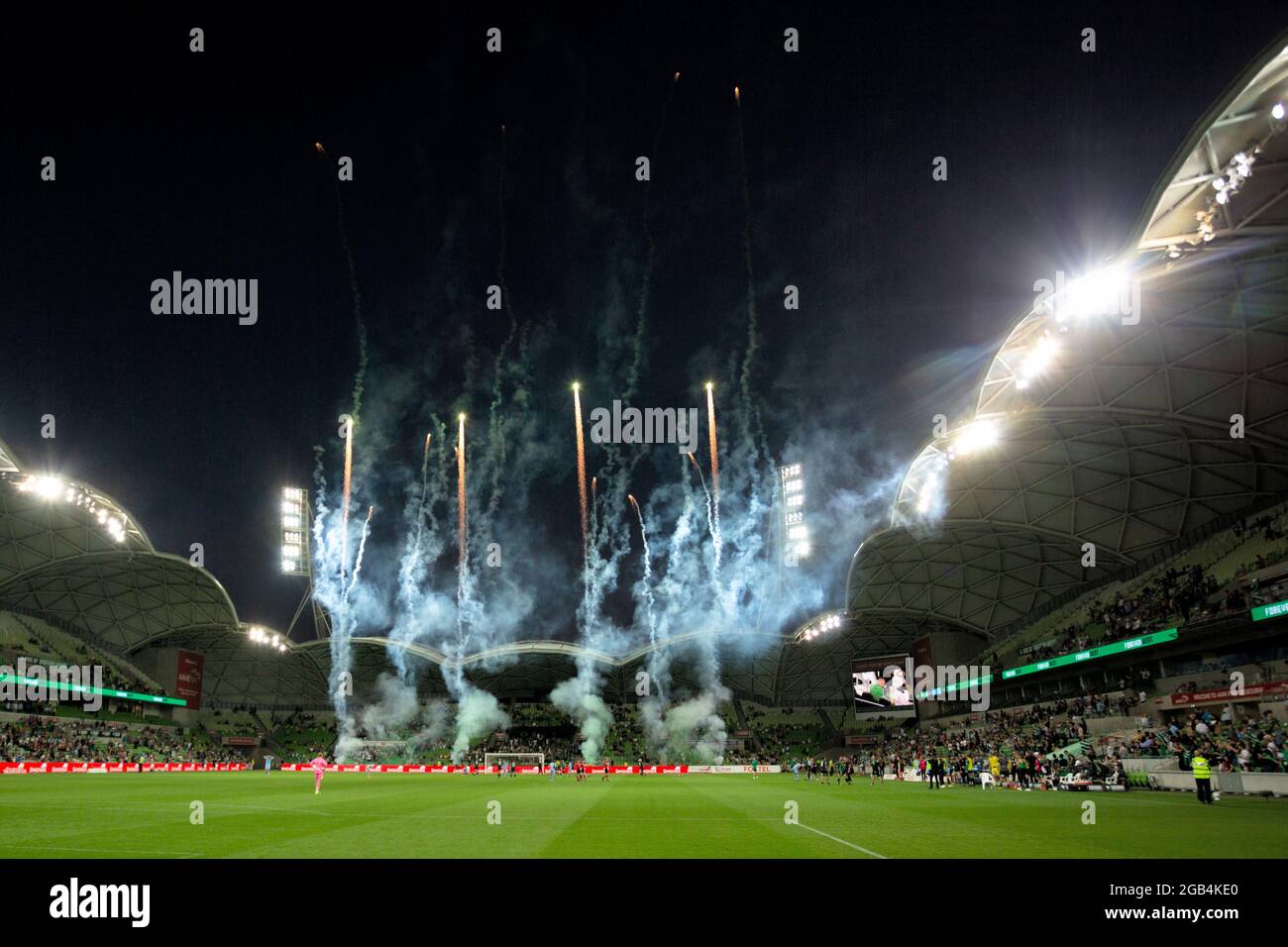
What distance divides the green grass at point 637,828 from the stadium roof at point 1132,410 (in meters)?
17.7

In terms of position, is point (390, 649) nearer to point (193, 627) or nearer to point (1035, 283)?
point (193, 627)

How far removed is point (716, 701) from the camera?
9431cm

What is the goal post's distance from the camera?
243 ft

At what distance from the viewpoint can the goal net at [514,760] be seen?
2919 inches

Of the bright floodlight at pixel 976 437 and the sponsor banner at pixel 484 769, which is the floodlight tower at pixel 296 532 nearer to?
the sponsor banner at pixel 484 769

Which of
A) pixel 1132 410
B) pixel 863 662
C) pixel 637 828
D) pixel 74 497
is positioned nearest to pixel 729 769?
pixel 863 662

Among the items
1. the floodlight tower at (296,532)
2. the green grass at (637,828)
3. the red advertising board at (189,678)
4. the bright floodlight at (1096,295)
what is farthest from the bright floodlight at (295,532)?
the bright floodlight at (1096,295)

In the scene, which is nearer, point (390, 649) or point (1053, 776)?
point (1053, 776)

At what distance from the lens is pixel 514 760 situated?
252 feet

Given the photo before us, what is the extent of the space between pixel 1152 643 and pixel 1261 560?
7.14 m

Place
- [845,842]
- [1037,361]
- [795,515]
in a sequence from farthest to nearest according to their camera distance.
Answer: [795,515] < [1037,361] < [845,842]

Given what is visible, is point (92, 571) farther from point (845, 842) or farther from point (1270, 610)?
point (1270, 610)
